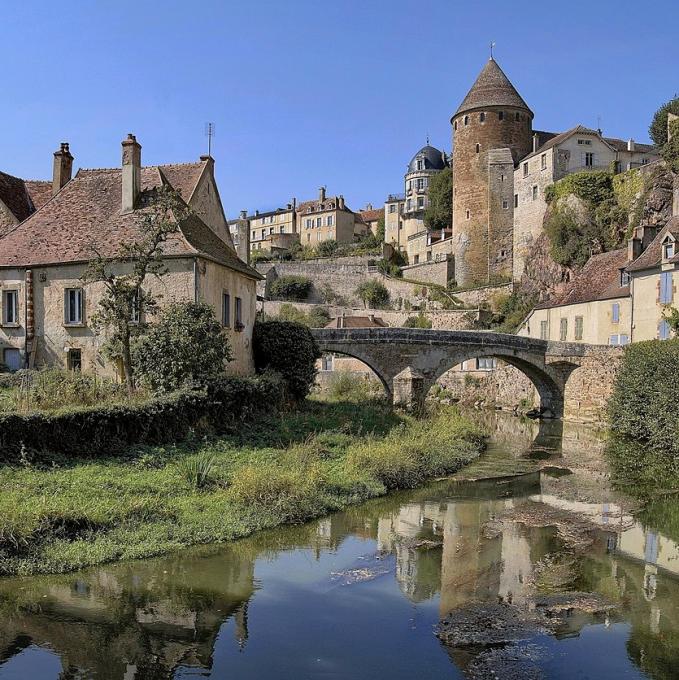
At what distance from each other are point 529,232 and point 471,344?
2287 cm

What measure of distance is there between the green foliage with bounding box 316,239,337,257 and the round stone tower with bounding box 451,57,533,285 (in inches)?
743

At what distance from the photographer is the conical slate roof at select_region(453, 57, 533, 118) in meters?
54.1

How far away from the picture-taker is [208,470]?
14.5 metres

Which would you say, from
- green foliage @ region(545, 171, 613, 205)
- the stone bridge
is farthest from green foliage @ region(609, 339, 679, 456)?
green foliage @ region(545, 171, 613, 205)

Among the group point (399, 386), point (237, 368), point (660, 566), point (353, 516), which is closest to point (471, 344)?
point (399, 386)

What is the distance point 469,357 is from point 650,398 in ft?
29.1

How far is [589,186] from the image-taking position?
4581 centimetres

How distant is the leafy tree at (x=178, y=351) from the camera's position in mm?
18203

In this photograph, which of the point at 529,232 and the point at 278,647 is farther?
the point at 529,232

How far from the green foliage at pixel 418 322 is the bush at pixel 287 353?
26.7 m

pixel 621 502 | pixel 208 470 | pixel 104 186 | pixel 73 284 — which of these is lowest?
pixel 621 502

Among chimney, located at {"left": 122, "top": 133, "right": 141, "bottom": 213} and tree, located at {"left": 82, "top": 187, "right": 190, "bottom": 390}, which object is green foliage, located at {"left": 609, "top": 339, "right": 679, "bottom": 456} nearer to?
tree, located at {"left": 82, "top": 187, "right": 190, "bottom": 390}

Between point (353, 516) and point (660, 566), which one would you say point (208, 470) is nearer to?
point (353, 516)

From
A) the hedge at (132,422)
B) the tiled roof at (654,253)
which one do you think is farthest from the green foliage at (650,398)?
the hedge at (132,422)
